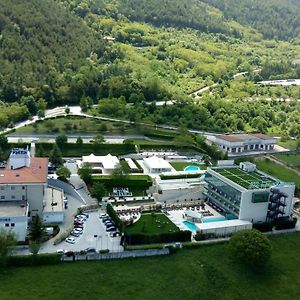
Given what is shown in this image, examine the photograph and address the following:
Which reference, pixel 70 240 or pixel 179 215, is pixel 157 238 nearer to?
pixel 179 215

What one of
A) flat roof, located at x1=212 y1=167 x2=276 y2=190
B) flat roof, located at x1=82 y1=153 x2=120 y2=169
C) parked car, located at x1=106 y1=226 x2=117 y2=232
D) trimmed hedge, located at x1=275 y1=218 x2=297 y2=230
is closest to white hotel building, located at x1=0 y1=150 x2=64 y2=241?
parked car, located at x1=106 y1=226 x2=117 y2=232

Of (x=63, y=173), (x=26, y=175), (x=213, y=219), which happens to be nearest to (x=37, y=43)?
(x=63, y=173)

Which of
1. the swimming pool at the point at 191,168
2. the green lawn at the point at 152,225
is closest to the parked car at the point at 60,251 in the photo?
the green lawn at the point at 152,225

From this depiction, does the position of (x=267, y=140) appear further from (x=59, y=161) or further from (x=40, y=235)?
(x=40, y=235)

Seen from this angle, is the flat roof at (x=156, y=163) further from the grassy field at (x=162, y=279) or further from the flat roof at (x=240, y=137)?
the grassy field at (x=162, y=279)

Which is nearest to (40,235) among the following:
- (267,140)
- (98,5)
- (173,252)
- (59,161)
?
(173,252)

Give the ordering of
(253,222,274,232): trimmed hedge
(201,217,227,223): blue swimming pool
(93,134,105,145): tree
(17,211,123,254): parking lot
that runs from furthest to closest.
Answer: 1. (93,134,105,145): tree
2. (201,217,227,223): blue swimming pool
3. (253,222,274,232): trimmed hedge
4. (17,211,123,254): parking lot

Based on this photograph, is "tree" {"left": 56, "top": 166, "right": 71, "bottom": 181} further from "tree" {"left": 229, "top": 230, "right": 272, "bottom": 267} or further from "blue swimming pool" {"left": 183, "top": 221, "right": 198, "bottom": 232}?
"tree" {"left": 229, "top": 230, "right": 272, "bottom": 267}
